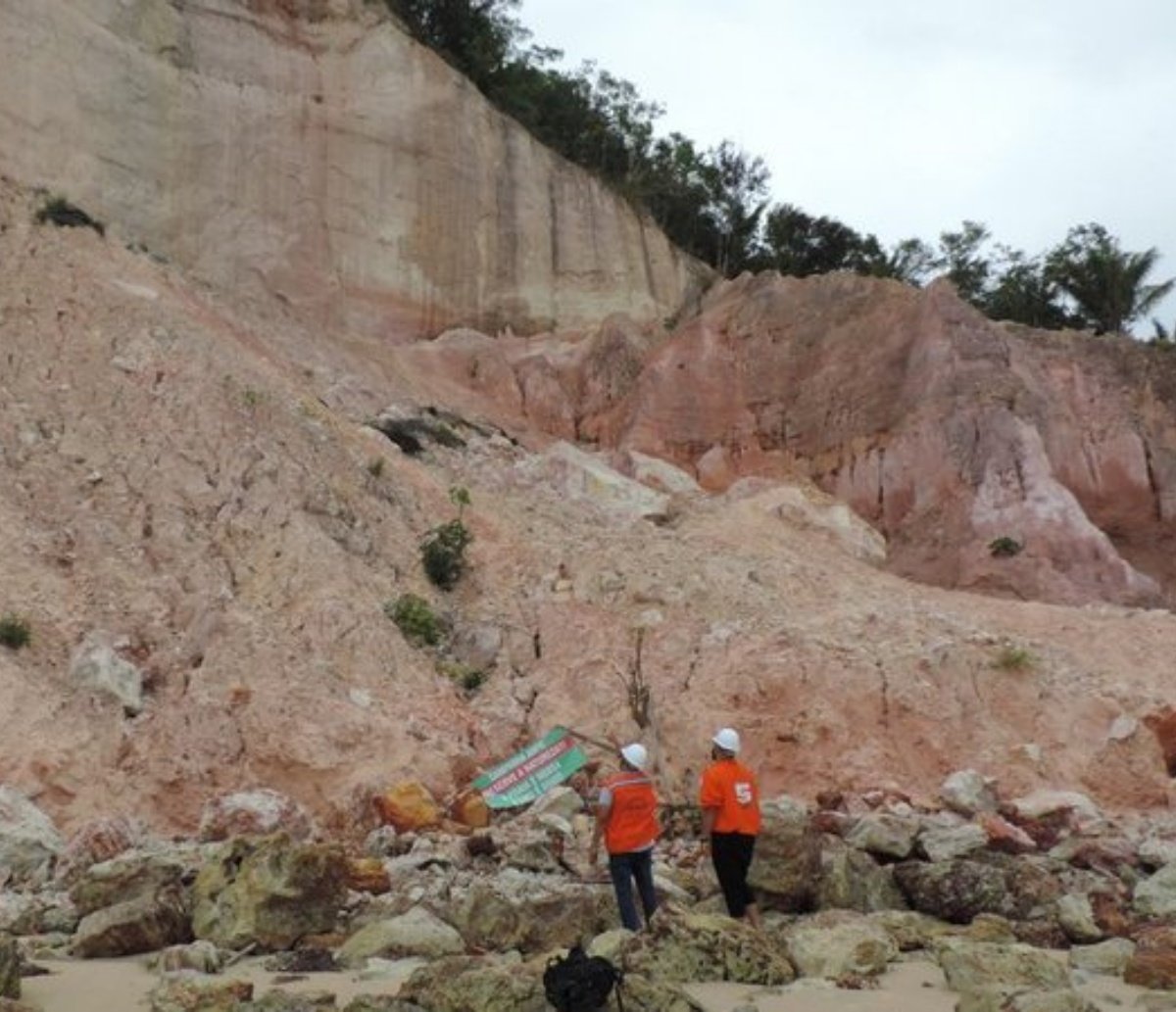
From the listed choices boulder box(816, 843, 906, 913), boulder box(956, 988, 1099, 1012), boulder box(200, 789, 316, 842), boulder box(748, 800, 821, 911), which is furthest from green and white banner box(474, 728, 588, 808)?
boulder box(956, 988, 1099, 1012)

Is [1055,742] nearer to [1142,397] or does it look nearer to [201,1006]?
[201,1006]

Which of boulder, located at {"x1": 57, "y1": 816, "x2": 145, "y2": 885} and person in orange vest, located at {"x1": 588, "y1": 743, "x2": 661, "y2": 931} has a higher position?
person in orange vest, located at {"x1": 588, "y1": 743, "x2": 661, "y2": 931}

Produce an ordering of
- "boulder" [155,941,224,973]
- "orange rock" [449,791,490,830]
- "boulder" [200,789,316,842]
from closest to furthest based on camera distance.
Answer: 1. "boulder" [155,941,224,973]
2. "boulder" [200,789,316,842]
3. "orange rock" [449,791,490,830]

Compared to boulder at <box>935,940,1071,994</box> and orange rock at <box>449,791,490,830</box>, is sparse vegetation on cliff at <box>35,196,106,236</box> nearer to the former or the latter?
orange rock at <box>449,791,490,830</box>

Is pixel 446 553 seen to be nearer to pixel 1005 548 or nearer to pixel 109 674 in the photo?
pixel 109 674

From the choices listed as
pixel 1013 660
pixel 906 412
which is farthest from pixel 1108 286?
pixel 1013 660

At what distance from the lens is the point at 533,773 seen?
42.9 feet

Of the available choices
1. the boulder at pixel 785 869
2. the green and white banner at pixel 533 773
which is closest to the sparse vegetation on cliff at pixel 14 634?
the green and white banner at pixel 533 773

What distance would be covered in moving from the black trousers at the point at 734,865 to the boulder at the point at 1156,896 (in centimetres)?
328

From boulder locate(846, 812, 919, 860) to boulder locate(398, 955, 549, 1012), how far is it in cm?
480

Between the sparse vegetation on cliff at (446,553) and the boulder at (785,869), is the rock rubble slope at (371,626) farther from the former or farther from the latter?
the boulder at (785,869)

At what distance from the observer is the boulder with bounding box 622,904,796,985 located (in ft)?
28.6

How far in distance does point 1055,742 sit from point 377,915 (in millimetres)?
9045

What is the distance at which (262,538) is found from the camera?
60.0 feet
